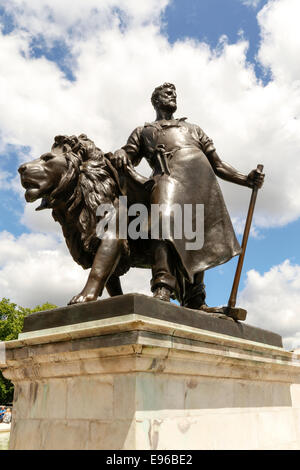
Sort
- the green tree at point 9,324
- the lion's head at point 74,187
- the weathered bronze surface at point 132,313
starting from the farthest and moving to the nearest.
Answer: the green tree at point 9,324 < the lion's head at point 74,187 < the weathered bronze surface at point 132,313

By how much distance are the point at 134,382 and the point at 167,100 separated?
3.82m

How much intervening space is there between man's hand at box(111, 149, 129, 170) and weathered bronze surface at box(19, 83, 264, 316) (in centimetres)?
1

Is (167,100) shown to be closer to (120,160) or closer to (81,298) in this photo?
(120,160)

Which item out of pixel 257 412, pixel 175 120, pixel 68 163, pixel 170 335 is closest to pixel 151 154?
pixel 175 120

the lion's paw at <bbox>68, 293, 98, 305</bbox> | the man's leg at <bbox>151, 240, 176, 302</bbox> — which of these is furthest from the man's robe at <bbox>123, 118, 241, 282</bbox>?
the lion's paw at <bbox>68, 293, 98, 305</bbox>

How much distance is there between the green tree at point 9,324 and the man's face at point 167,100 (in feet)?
118

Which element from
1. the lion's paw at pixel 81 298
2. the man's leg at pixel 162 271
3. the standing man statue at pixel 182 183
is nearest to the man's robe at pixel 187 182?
the standing man statue at pixel 182 183

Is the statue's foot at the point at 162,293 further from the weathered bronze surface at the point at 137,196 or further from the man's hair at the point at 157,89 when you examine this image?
the man's hair at the point at 157,89

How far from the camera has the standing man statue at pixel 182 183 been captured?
4395 millimetres

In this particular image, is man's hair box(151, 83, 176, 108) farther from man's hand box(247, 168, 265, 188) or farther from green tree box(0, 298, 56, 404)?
green tree box(0, 298, 56, 404)

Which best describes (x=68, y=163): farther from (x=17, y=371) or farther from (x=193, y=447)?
(x=193, y=447)

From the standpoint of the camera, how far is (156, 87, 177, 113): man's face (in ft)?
18.7

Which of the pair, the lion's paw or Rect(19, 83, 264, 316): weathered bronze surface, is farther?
Rect(19, 83, 264, 316): weathered bronze surface

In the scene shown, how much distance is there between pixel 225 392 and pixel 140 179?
7.84 ft
